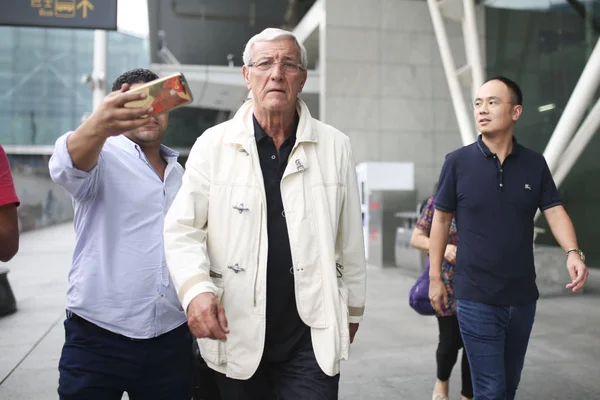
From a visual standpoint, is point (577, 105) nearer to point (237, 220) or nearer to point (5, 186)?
point (237, 220)

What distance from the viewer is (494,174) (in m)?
2.90

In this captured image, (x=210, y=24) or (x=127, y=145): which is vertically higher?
(x=210, y=24)

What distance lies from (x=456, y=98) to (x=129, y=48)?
51.4 metres

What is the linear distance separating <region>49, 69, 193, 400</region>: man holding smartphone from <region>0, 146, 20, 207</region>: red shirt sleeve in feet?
0.90

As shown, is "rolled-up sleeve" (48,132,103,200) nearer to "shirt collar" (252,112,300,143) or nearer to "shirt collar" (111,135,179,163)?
"shirt collar" (111,135,179,163)

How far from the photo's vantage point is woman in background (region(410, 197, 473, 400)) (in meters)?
3.68

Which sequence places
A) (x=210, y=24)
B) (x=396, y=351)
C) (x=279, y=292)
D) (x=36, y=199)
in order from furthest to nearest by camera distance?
(x=36, y=199)
(x=210, y=24)
(x=396, y=351)
(x=279, y=292)

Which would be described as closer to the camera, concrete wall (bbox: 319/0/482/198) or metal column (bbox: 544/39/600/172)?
metal column (bbox: 544/39/600/172)

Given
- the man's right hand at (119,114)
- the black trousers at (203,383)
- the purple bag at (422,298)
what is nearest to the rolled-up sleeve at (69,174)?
the man's right hand at (119,114)

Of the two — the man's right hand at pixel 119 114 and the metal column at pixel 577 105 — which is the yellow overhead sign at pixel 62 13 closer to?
the man's right hand at pixel 119 114

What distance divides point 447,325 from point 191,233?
7.82 feet

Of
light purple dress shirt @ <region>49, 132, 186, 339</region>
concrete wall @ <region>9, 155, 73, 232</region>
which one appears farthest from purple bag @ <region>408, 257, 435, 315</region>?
concrete wall @ <region>9, 155, 73, 232</region>

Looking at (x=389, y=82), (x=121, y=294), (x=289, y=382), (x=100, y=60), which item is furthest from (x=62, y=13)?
(x=389, y=82)

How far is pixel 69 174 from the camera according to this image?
2.01 meters
